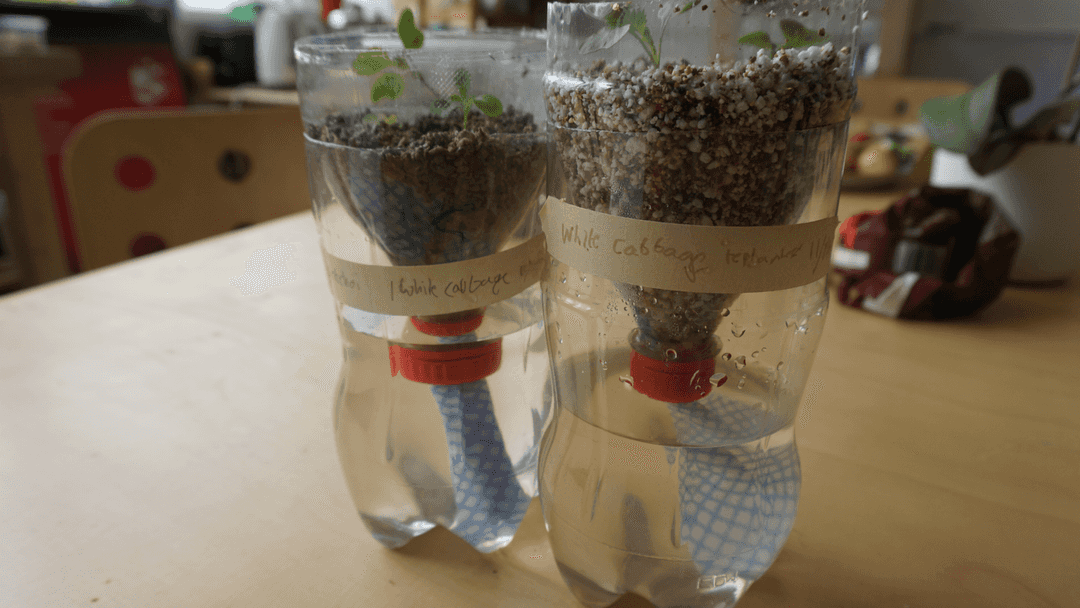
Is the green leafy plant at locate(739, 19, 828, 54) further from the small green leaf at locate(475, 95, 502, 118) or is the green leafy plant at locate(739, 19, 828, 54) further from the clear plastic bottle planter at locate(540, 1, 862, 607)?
the small green leaf at locate(475, 95, 502, 118)

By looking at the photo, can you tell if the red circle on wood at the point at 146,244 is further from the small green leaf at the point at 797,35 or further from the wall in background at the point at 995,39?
the wall in background at the point at 995,39

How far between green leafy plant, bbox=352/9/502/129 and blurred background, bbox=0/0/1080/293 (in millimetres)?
108

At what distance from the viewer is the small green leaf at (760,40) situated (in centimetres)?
25

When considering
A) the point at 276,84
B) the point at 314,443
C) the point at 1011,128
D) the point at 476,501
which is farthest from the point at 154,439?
the point at 276,84

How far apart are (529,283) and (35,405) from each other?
44cm

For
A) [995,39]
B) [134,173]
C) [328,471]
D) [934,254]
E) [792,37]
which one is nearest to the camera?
[792,37]

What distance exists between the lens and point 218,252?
0.84 metres

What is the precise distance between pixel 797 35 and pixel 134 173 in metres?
1.00

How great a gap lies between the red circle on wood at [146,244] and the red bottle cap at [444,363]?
2.79 feet

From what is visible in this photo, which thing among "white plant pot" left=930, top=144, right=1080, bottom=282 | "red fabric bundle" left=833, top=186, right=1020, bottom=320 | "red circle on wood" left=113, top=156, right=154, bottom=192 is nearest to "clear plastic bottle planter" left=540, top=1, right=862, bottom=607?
"red fabric bundle" left=833, top=186, right=1020, bottom=320

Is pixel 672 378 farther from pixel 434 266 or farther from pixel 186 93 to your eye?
pixel 186 93

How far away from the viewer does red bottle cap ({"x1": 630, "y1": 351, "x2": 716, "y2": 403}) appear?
0.30 metres

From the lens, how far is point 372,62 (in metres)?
0.30

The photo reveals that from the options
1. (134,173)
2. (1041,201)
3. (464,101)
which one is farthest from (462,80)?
(134,173)
